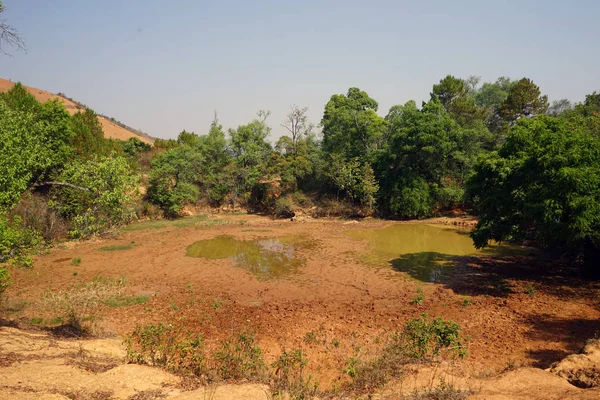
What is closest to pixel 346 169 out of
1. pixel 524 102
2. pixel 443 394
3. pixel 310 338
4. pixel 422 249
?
pixel 422 249

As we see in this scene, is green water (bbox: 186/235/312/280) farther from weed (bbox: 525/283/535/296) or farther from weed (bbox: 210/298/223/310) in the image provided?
weed (bbox: 525/283/535/296)

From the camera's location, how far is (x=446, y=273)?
1608cm

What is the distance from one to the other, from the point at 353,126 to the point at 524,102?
1933 cm

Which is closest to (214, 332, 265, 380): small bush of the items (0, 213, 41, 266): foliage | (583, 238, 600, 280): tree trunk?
(0, 213, 41, 266): foliage

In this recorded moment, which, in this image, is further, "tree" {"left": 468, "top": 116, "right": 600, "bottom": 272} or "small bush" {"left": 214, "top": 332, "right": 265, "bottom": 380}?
"tree" {"left": 468, "top": 116, "right": 600, "bottom": 272}

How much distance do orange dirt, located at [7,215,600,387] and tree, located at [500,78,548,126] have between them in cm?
2729

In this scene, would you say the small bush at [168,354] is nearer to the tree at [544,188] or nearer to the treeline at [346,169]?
the treeline at [346,169]

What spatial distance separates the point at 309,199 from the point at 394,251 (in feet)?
49.0

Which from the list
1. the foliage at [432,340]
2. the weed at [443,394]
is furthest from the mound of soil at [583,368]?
the weed at [443,394]

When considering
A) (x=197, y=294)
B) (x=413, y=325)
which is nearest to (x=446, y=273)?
(x=413, y=325)

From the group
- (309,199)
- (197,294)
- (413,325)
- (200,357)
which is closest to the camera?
(200,357)

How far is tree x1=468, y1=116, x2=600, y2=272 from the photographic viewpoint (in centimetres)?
1146

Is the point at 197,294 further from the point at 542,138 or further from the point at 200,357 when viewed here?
the point at 542,138

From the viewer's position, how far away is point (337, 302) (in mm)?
12883
